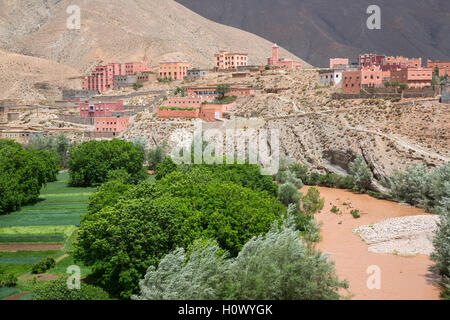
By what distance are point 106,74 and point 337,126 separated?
4776 centimetres

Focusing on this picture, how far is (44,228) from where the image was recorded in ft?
97.0

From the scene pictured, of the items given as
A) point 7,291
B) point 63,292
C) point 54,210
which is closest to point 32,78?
point 54,210

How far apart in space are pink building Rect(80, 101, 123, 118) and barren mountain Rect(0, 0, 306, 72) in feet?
147

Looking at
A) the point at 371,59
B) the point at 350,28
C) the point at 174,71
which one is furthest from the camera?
the point at 350,28

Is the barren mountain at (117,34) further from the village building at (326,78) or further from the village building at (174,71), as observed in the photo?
the village building at (326,78)

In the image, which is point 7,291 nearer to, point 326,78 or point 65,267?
point 65,267

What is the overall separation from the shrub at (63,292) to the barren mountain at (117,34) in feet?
303

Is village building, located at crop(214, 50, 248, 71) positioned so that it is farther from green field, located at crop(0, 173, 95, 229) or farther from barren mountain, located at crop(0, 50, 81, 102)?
green field, located at crop(0, 173, 95, 229)

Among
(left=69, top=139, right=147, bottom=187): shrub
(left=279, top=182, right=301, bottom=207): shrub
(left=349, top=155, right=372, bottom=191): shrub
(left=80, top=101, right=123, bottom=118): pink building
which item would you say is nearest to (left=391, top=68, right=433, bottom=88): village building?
(left=349, top=155, right=372, bottom=191): shrub

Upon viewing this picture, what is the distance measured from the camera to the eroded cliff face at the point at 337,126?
3988cm

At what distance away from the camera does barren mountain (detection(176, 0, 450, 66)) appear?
15500cm
